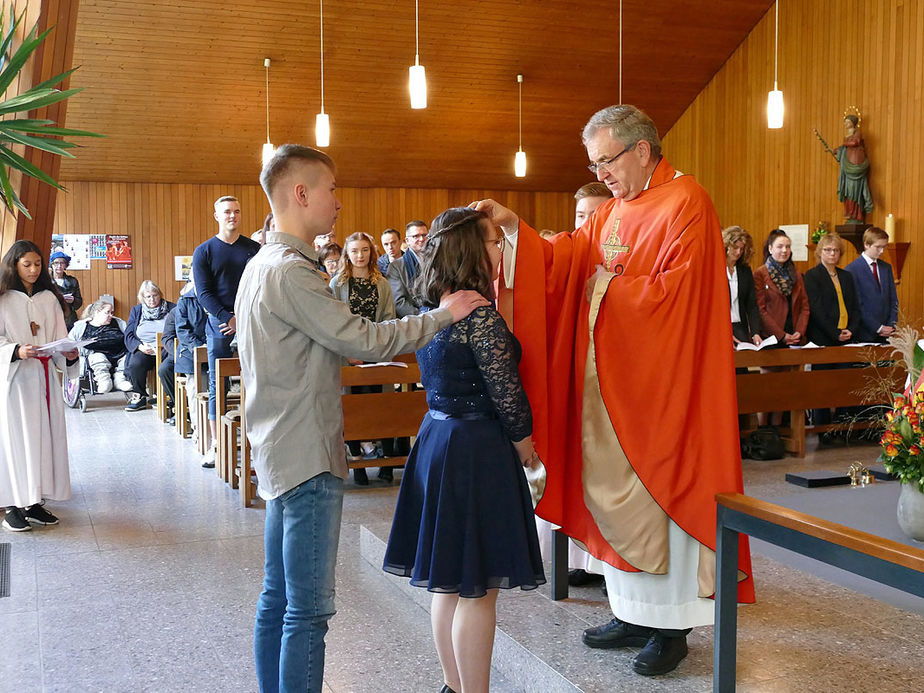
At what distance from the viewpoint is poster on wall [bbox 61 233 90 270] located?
11664 mm

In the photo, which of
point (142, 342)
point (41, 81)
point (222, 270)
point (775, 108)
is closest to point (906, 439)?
point (222, 270)

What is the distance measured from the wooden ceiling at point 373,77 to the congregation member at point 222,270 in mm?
4565

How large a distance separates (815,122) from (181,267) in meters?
8.28

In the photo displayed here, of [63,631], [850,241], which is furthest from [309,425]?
[850,241]

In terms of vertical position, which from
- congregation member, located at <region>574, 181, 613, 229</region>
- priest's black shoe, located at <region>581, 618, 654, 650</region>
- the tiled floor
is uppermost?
congregation member, located at <region>574, 181, 613, 229</region>

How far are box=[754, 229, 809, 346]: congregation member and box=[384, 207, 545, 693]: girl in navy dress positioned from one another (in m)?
5.10

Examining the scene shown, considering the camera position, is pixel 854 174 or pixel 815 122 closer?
pixel 854 174

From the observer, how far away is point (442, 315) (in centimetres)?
209

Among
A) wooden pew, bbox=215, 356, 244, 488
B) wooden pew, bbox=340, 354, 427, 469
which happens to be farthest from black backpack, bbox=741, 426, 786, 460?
wooden pew, bbox=215, 356, 244, 488

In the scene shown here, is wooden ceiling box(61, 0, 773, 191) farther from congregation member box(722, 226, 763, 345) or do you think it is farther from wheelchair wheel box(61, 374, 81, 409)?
congregation member box(722, 226, 763, 345)

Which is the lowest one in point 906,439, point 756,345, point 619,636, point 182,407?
point 619,636

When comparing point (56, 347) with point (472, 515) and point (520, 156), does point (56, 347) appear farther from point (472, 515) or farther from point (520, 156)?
point (520, 156)

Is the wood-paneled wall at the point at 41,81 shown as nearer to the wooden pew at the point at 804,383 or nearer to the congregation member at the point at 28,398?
the congregation member at the point at 28,398

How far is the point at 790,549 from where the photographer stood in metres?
1.74
